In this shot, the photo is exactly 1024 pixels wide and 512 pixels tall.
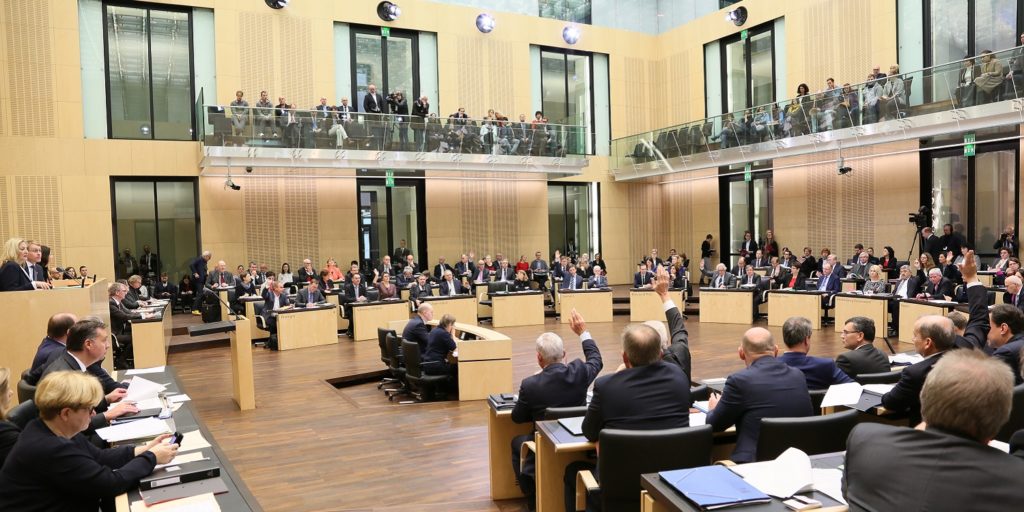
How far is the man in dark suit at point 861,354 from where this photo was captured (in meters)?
4.69

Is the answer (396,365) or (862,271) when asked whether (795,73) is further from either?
(396,365)

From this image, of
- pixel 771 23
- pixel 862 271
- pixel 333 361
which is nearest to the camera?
pixel 333 361

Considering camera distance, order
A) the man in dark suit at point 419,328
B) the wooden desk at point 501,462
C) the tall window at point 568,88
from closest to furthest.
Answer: the wooden desk at point 501,462 → the man in dark suit at point 419,328 → the tall window at point 568,88

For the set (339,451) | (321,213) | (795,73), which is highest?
(795,73)

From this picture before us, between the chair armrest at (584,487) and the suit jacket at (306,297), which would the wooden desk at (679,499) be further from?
the suit jacket at (306,297)

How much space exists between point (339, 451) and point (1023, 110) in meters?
11.9

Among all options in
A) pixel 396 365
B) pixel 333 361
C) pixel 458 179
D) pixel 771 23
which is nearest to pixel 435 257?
pixel 458 179

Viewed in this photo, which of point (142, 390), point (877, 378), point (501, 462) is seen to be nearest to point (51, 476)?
point (142, 390)

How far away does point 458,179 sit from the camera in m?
18.3

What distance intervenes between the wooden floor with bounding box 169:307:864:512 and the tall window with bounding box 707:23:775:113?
997 centimetres

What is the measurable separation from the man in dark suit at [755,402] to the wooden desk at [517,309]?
10.4 meters

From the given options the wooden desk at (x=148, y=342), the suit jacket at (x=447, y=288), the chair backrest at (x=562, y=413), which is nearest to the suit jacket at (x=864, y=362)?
the chair backrest at (x=562, y=413)

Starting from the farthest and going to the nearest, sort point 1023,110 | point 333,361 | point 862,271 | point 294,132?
1. point 294,132
2. point 862,271
3. point 1023,110
4. point 333,361

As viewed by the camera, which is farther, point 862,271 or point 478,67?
point 478,67
